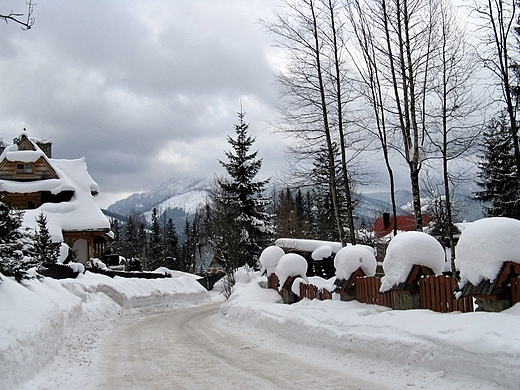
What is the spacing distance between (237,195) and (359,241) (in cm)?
1178

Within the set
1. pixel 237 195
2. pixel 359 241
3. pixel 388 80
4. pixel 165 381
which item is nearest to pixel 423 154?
pixel 388 80

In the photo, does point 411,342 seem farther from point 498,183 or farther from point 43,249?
point 498,183

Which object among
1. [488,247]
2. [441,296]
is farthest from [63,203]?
[488,247]

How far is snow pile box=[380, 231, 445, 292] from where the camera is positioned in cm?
1007

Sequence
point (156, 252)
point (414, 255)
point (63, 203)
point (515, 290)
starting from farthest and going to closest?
1. point (156, 252)
2. point (63, 203)
3. point (414, 255)
4. point (515, 290)

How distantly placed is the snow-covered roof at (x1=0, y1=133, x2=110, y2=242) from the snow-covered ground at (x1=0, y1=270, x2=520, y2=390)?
2332cm

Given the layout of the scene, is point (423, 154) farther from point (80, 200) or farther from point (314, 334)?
point (80, 200)

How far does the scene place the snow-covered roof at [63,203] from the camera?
37.2 metres

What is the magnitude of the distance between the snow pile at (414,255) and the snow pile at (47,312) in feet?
23.8

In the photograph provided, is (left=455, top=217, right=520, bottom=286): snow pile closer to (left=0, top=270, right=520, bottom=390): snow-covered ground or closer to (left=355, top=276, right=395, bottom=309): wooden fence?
(left=0, top=270, right=520, bottom=390): snow-covered ground

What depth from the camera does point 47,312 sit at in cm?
1130

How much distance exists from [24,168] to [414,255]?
38080 millimetres

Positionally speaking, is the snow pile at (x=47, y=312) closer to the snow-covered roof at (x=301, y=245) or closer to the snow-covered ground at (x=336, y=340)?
the snow-covered ground at (x=336, y=340)

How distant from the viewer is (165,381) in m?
7.67
